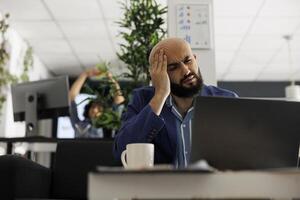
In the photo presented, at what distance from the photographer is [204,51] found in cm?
250

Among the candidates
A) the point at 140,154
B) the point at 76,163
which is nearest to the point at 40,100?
the point at 76,163

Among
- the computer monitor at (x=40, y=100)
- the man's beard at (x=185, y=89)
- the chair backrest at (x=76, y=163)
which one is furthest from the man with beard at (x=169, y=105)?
the computer monitor at (x=40, y=100)

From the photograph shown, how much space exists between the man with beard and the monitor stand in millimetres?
1897

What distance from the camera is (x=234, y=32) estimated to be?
5309 mm

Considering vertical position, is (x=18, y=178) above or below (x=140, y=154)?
below

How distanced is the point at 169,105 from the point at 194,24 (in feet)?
3.86

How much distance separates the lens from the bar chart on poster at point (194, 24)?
251 centimetres

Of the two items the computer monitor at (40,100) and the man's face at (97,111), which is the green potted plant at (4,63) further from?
the man's face at (97,111)

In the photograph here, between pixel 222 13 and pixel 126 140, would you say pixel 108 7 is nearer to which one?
pixel 222 13

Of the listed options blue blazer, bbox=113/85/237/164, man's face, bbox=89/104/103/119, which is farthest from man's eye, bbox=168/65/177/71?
man's face, bbox=89/104/103/119

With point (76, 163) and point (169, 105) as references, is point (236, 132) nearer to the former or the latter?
point (169, 105)

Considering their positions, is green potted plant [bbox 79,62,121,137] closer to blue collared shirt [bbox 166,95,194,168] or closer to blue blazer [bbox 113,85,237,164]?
blue blazer [bbox 113,85,237,164]

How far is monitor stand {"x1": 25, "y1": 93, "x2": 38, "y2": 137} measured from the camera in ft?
10.5

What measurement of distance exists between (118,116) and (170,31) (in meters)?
0.73
